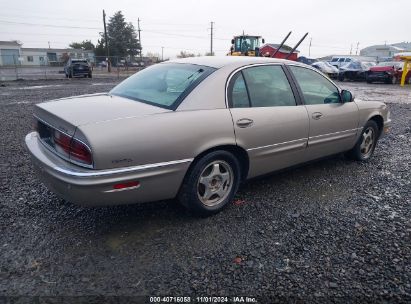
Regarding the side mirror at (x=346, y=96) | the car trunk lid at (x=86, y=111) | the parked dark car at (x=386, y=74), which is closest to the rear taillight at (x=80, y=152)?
the car trunk lid at (x=86, y=111)

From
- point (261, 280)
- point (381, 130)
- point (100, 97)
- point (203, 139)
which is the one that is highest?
point (100, 97)

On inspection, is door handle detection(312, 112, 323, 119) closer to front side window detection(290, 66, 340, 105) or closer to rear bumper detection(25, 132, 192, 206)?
front side window detection(290, 66, 340, 105)

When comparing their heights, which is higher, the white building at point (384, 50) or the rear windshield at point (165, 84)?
the white building at point (384, 50)

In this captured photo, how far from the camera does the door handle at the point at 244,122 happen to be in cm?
308

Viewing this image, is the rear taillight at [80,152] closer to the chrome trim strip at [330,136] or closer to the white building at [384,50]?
the chrome trim strip at [330,136]

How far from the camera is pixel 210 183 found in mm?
3064

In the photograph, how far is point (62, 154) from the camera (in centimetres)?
266

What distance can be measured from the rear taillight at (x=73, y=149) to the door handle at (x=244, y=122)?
54.6 inches

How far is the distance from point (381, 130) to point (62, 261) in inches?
183

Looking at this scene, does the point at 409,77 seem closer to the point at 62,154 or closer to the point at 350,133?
the point at 350,133

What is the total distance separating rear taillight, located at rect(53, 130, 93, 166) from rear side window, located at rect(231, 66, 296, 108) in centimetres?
143

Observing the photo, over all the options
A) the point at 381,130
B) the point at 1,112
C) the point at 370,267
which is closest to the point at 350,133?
A: the point at 381,130

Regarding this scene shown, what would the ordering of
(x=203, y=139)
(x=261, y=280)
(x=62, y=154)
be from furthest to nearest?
(x=203, y=139) → (x=62, y=154) → (x=261, y=280)

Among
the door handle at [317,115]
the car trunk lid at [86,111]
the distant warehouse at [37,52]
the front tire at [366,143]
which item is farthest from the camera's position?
the distant warehouse at [37,52]
